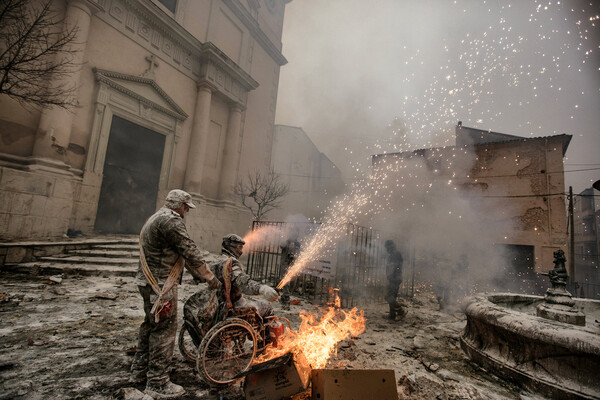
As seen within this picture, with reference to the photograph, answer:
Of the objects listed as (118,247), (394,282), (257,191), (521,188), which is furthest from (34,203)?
(521,188)

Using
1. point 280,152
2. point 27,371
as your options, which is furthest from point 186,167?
point 280,152

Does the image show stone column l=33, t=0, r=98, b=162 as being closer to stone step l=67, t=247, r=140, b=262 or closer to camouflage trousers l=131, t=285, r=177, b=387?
stone step l=67, t=247, r=140, b=262

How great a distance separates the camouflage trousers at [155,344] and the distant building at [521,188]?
743 inches

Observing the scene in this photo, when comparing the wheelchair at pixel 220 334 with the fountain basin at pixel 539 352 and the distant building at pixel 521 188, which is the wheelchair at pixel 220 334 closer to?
the fountain basin at pixel 539 352

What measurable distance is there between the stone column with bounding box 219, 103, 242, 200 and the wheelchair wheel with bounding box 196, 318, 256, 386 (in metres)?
12.4

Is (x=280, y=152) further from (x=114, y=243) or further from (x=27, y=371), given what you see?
(x=27, y=371)

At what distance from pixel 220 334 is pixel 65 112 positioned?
1048 cm

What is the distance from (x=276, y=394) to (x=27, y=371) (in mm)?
3137

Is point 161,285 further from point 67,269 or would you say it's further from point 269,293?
point 67,269

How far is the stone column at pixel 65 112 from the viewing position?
28.0ft

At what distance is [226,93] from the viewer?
15227 mm

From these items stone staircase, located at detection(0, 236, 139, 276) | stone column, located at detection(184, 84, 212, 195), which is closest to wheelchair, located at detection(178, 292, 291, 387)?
stone staircase, located at detection(0, 236, 139, 276)

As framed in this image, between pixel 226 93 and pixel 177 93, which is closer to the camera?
pixel 177 93

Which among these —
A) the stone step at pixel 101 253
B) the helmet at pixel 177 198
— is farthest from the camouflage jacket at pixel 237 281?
the stone step at pixel 101 253
